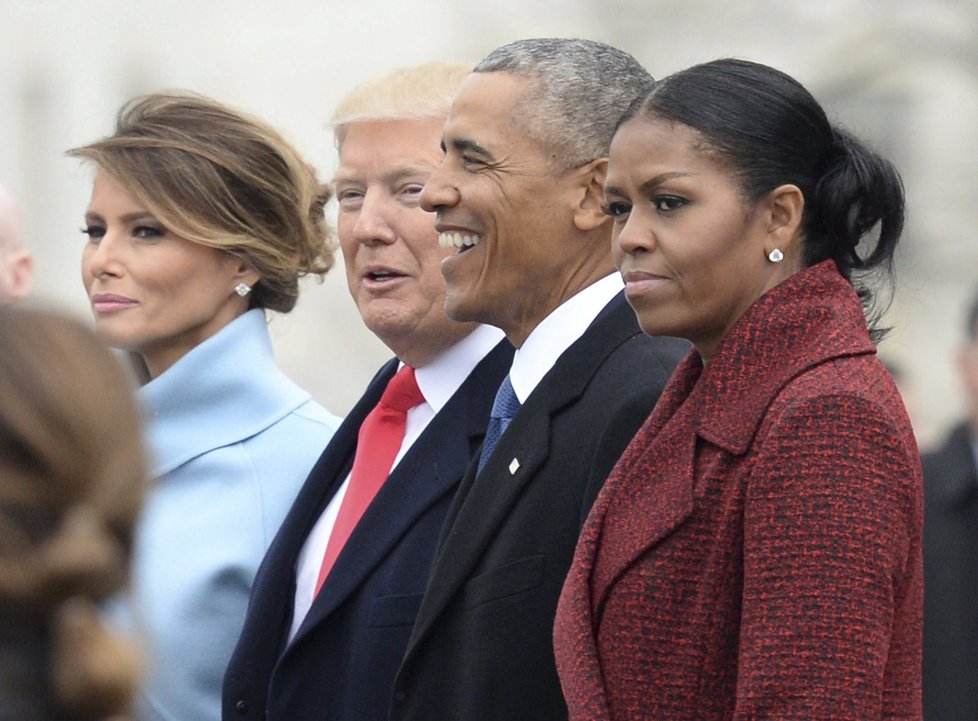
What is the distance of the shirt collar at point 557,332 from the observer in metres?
3.48

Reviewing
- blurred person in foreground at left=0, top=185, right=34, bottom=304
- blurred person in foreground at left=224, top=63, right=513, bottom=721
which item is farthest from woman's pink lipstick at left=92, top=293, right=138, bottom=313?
blurred person in foreground at left=224, top=63, right=513, bottom=721

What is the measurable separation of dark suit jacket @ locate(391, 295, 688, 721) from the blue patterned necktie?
0.18 m

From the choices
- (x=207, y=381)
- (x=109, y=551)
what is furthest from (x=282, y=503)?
(x=109, y=551)

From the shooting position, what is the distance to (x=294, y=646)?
3.77 m

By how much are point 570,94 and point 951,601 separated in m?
1.79

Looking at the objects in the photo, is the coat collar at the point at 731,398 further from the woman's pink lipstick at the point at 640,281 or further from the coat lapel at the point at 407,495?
the coat lapel at the point at 407,495

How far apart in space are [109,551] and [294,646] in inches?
81.4

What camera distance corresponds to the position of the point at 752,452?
105 inches

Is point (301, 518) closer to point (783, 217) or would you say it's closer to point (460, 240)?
point (460, 240)

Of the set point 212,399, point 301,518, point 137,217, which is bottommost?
point 301,518

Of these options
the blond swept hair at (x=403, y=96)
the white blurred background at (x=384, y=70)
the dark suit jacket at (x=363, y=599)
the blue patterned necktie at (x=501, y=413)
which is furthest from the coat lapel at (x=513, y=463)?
the white blurred background at (x=384, y=70)

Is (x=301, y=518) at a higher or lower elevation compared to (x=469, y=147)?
lower

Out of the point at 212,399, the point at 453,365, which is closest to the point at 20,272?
the point at 212,399

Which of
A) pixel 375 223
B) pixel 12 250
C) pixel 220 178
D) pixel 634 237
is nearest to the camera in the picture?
pixel 634 237
